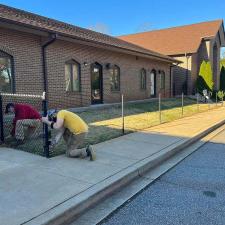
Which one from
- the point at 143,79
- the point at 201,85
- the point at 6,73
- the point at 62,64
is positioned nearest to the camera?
the point at 6,73

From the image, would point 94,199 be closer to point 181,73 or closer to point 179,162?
point 179,162

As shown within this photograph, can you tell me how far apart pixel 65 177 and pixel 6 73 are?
24.7 feet

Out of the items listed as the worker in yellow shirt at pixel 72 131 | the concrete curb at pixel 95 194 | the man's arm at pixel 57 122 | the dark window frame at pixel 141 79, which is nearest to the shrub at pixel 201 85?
the dark window frame at pixel 141 79

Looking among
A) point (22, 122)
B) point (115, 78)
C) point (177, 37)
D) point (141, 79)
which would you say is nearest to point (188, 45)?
point (177, 37)

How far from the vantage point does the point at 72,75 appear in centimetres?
1531

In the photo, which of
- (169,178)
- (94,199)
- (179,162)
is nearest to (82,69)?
(179,162)

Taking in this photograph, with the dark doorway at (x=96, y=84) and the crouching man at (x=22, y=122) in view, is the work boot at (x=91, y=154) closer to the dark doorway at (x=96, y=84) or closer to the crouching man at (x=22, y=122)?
the crouching man at (x=22, y=122)

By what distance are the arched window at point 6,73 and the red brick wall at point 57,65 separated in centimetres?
19

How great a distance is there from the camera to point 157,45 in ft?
110

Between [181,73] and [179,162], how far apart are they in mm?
25037

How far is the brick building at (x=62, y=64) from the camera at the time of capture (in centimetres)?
1176

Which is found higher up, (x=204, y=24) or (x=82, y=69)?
(x=204, y=24)

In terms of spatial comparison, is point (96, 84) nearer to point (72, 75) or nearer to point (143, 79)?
point (72, 75)

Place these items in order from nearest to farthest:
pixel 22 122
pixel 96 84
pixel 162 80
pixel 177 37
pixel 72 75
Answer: pixel 22 122, pixel 72 75, pixel 96 84, pixel 162 80, pixel 177 37
